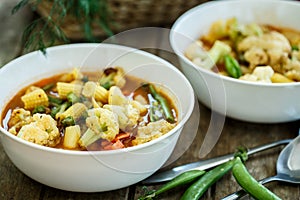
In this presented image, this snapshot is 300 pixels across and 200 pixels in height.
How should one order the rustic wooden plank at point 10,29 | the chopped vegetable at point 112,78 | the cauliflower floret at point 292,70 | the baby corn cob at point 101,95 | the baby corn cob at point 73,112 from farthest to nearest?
the rustic wooden plank at point 10,29 < the cauliflower floret at point 292,70 < the chopped vegetable at point 112,78 < the baby corn cob at point 101,95 < the baby corn cob at point 73,112

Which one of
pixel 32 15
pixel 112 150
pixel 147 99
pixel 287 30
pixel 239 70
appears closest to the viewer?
pixel 112 150

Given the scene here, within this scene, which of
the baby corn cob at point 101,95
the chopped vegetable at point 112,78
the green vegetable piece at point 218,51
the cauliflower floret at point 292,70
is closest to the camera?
the baby corn cob at point 101,95

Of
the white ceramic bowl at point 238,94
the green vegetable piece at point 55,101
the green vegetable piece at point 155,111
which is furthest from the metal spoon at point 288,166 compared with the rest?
the green vegetable piece at point 55,101

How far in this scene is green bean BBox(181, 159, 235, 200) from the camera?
1.79 m

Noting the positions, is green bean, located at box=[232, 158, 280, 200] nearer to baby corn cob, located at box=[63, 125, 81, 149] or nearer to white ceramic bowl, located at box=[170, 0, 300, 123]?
white ceramic bowl, located at box=[170, 0, 300, 123]

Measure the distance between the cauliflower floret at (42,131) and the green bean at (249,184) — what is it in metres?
0.63

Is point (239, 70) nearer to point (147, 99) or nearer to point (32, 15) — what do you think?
point (147, 99)

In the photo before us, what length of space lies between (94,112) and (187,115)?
32 centimetres

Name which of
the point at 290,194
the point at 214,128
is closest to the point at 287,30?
the point at 214,128

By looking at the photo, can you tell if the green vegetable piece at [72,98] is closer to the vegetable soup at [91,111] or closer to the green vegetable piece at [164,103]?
the vegetable soup at [91,111]

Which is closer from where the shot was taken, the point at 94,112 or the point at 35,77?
the point at 94,112

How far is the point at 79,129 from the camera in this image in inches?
69.9

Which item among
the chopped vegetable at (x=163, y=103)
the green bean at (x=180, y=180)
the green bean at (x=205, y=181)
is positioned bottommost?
the green bean at (x=205, y=181)

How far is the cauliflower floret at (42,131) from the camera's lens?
1.71 metres
